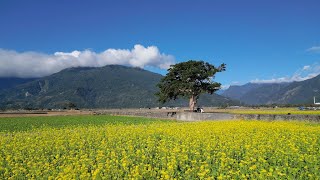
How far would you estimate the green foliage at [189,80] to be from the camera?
70.9 meters

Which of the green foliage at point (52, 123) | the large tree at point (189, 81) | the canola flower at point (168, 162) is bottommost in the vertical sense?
the canola flower at point (168, 162)

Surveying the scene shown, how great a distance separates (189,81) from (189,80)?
0.80 ft

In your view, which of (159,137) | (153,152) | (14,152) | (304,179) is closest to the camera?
(304,179)

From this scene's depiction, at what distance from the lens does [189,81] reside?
72062mm

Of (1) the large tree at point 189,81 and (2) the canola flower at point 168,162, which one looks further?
(1) the large tree at point 189,81

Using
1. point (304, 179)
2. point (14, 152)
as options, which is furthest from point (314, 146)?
point (14, 152)

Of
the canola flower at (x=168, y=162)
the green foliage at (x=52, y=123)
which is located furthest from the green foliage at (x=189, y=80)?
the canola flower at (x=168, y=162)

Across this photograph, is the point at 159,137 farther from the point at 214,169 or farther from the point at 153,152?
the point at 214,169

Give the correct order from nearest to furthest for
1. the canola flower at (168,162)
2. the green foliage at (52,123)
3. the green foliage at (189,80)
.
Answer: the canola flower at (168,162) < the green foliage at (52,123) < the green foliage at (189,80)

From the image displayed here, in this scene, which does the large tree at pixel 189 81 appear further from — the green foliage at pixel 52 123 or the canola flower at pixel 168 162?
the canola flower at pixel 168 162

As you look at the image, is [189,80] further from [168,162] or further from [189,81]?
[168,162]

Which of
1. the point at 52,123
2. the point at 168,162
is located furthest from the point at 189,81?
the point at 168,162

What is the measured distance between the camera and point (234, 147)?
1453 cm

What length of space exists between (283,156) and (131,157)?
5.84m
